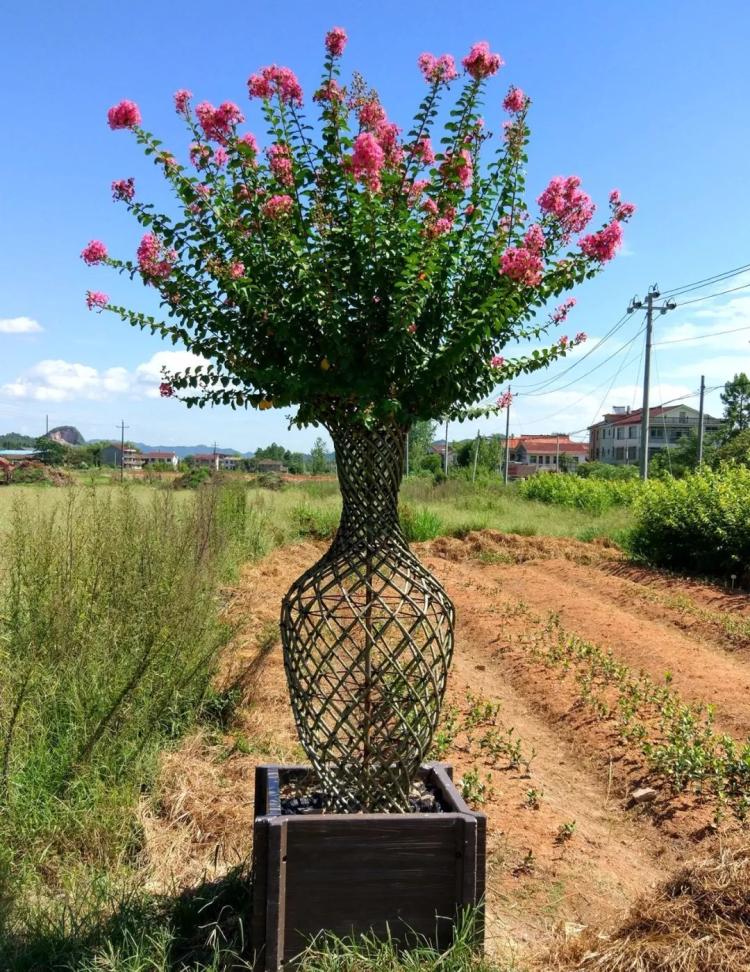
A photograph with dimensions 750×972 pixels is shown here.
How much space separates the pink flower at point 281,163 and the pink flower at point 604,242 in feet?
3.23

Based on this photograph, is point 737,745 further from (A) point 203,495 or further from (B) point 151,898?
(A) point 203,495

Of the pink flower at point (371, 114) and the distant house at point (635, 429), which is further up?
the distant house at point (635, 429)

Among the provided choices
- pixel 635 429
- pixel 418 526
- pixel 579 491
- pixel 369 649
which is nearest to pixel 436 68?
pixel 369 649

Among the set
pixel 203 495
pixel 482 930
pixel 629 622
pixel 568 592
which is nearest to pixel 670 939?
pixel 482 930

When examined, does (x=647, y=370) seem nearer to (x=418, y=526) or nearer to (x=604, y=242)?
(x=418, y=526)

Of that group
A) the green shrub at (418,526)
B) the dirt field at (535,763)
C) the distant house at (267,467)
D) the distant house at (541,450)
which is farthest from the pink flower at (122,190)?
the distant house at (541,450)

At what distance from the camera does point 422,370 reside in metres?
2.72

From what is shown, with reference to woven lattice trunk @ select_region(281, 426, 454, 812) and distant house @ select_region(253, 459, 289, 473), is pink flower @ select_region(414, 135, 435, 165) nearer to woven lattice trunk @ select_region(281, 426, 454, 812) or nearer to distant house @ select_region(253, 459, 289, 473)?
woven lattice trunk @ select_region(281, 426, 454, 812)

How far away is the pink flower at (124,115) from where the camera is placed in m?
2.66

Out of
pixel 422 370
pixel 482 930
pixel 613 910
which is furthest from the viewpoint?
pixel 613 910

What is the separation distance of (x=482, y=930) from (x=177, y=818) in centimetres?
157

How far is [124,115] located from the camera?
2.66 metres

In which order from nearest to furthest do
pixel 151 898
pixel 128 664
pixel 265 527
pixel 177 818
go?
pixel 151 898
pixel 177 818
pixel 128 664
pixel 265 527

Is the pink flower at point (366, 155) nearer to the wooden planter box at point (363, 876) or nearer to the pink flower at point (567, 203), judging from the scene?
the pink flower at point (567, 203)
